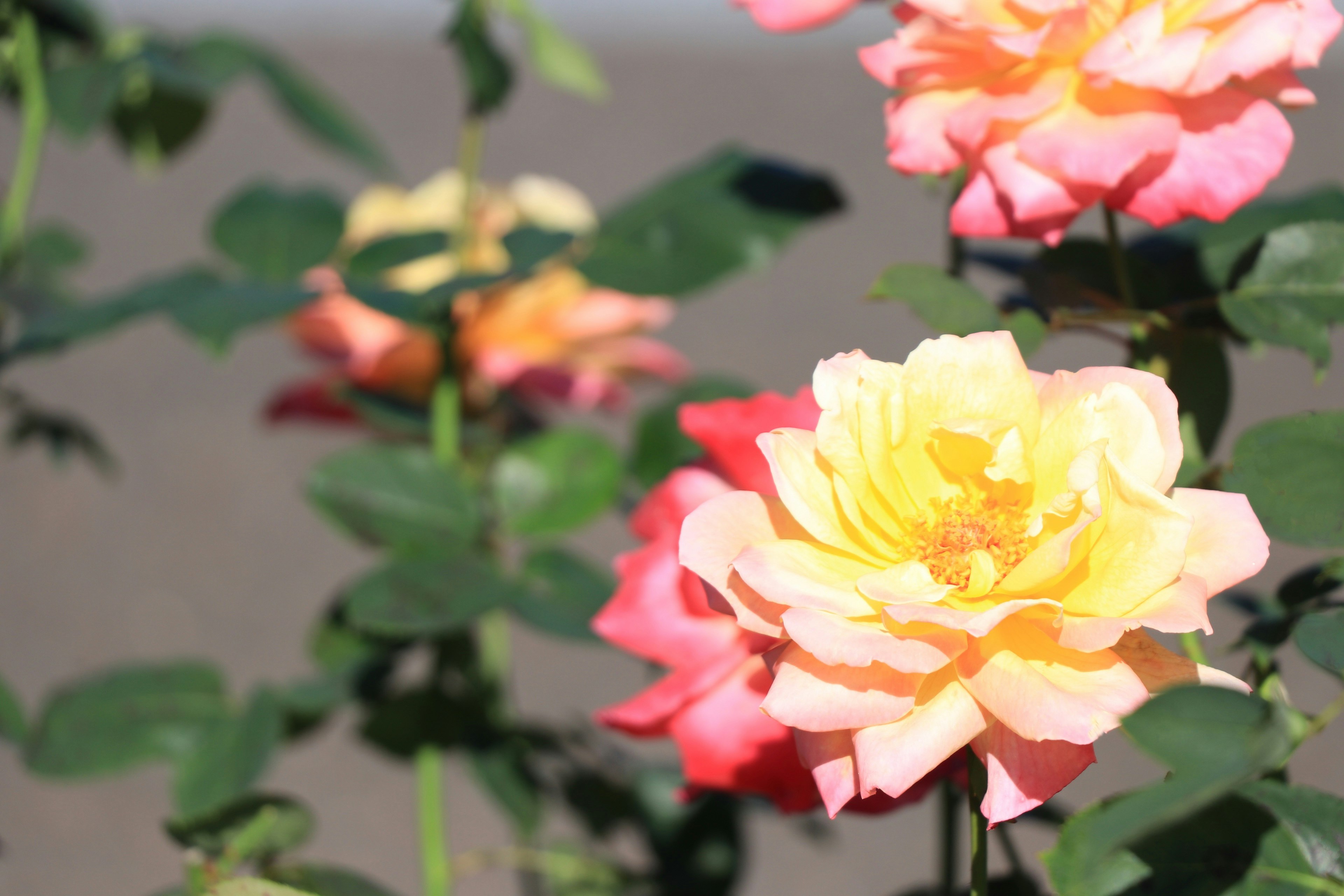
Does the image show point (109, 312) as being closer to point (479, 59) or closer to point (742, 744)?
point (479, 59)

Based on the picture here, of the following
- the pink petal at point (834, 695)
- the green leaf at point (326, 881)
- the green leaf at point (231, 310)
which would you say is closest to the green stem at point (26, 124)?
the green leaf at point (231, 310)

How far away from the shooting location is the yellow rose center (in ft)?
0.93

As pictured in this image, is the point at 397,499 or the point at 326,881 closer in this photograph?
the point at 326,881

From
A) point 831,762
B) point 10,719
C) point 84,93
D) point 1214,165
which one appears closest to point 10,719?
point 10,719

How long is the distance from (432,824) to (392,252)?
0.85 ft

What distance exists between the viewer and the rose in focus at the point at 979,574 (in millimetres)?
234

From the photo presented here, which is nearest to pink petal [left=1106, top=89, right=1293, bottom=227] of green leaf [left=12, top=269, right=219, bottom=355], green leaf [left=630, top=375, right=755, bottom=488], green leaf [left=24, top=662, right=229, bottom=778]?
green leaf [left=630, top=375, right=755, bottom=488]

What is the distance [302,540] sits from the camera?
230 centimetres

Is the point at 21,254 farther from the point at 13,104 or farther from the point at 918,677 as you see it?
the point at 918,677

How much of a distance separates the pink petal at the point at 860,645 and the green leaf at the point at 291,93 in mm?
484

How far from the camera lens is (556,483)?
0.54 meters

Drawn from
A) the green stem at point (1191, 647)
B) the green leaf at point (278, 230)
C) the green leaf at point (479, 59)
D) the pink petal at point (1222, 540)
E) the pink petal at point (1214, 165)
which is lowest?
the green stem at point (1191, 647)

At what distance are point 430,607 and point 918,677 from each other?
8.6 inches

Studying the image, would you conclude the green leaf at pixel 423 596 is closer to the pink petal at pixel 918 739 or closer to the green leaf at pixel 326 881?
the green leaf at pixel 326 881
